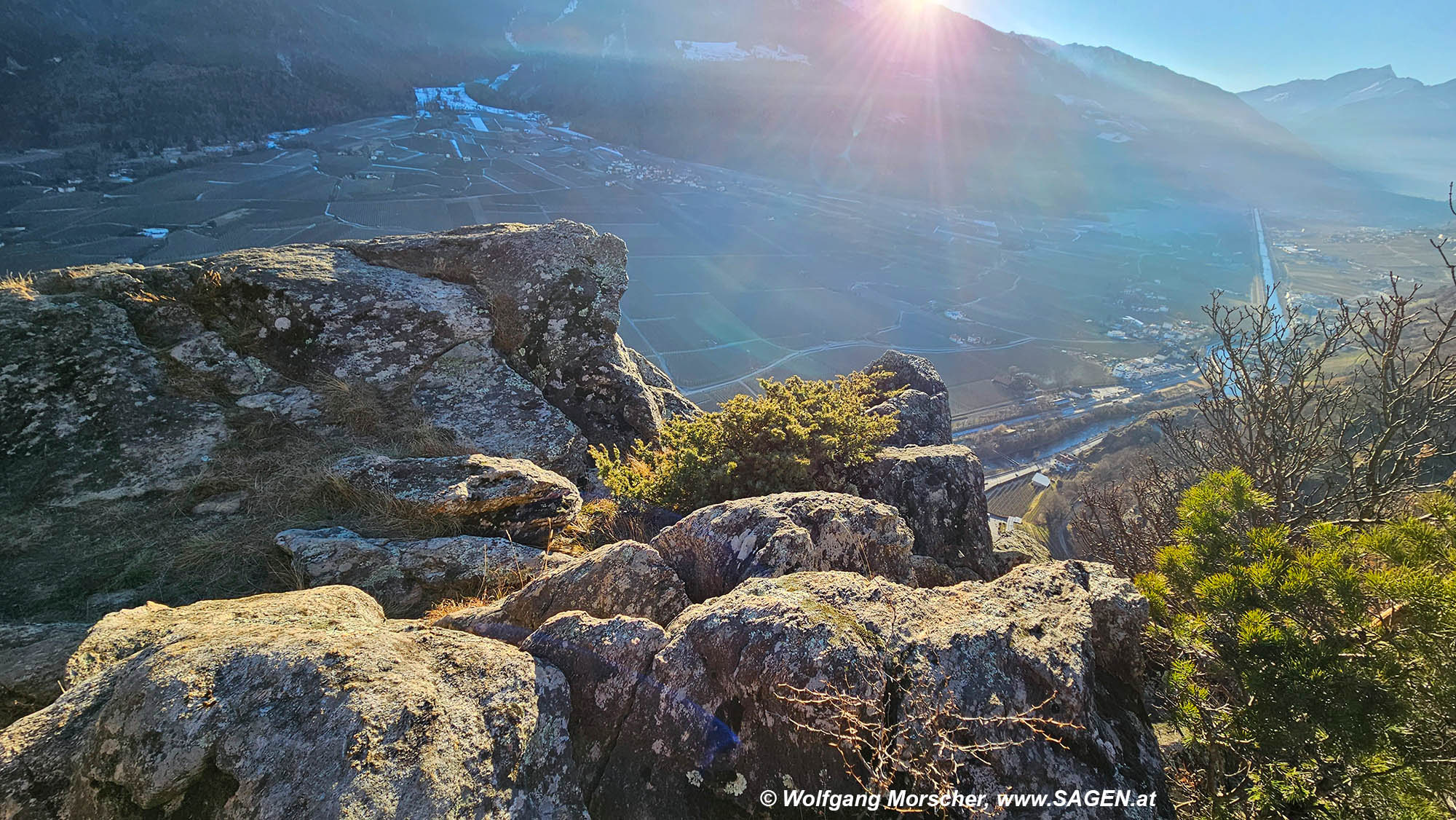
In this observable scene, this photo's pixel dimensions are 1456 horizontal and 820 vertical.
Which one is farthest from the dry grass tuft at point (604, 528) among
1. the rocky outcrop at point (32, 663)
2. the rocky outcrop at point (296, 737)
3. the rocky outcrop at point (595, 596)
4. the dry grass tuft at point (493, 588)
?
the rocky outcrop at point (32, 663)

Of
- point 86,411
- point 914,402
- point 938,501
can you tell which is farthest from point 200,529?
point 914,402

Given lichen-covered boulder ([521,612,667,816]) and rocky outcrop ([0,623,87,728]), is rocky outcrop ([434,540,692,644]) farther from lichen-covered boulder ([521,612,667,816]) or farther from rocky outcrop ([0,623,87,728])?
rocky outcrop ([0,623,87,728])

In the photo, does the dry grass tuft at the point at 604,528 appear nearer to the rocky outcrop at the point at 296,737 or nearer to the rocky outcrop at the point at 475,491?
the rocky outcrop at the point at 475,491

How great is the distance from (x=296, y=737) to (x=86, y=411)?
5.85 meters

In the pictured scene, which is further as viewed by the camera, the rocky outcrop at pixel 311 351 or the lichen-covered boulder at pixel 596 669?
the rocky outcrop at pixel 311 351

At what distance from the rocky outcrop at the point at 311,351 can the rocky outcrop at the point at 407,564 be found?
2093 mm

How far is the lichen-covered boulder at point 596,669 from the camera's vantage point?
8.43 feet

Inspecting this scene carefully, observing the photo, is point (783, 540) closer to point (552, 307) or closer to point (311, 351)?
point (552, 307)

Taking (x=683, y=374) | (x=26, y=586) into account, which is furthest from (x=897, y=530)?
(x=683, y=374)

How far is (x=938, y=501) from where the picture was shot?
251 inches

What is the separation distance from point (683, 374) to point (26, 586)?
46.6 metres

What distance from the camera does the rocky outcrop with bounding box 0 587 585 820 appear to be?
2.07 m

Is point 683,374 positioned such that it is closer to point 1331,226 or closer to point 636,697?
point 636,697

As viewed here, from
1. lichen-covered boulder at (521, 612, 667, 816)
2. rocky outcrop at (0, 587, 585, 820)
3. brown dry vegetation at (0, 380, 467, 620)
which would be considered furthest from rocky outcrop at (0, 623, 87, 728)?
lichen-covered boulder at (521, 612, 667, 816)
